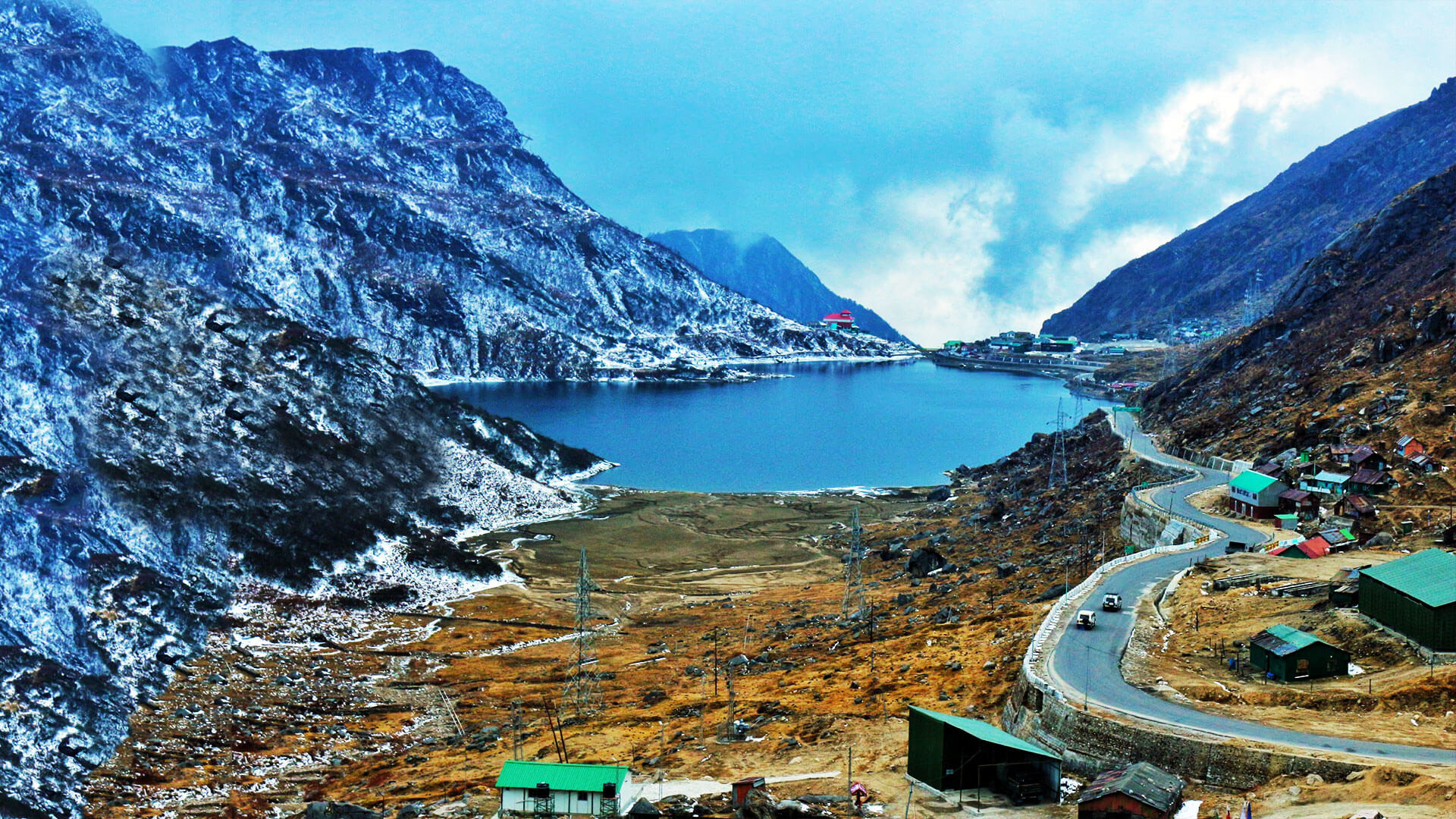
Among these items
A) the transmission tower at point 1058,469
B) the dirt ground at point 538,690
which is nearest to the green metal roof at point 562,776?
the dirt ground at point 538,690

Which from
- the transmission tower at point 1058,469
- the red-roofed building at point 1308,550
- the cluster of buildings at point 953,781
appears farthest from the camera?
the transmission tower at point 1058,469

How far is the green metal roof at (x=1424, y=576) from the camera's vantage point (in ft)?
117

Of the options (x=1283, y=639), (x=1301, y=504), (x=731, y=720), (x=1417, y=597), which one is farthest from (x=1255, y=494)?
(x=731, y=720)

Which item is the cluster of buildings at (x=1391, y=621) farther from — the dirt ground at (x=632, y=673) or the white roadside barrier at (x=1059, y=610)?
the dirt ground at (x=632, y=673)

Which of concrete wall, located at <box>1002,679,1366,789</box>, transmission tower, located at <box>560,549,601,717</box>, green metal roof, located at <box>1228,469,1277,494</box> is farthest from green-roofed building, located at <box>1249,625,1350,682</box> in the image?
green metal roof, located at <box>1228,469,1277,494</box>

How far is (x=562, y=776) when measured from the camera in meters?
34.8

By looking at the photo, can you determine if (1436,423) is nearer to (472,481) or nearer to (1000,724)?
(1000,724)

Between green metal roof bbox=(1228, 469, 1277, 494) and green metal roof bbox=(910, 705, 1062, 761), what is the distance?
4172 cm

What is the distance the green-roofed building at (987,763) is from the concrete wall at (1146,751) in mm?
1658

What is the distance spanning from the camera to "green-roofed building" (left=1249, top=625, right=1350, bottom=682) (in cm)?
3569

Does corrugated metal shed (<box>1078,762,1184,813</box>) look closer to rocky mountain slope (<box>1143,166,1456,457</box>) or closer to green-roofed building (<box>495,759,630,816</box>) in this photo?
green-roofed building (<box>495,759,630,816</box>)

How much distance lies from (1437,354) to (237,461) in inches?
3662

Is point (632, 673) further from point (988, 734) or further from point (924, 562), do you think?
point (988, 734)

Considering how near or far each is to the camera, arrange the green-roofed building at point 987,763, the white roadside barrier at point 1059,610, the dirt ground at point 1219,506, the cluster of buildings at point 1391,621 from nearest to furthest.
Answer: the green-roofed building at point 987,763 → the cluster of buildings at point 1391,621 → the white roadside barrier at point 1059,610 → the dirt ground at point 1219,506
